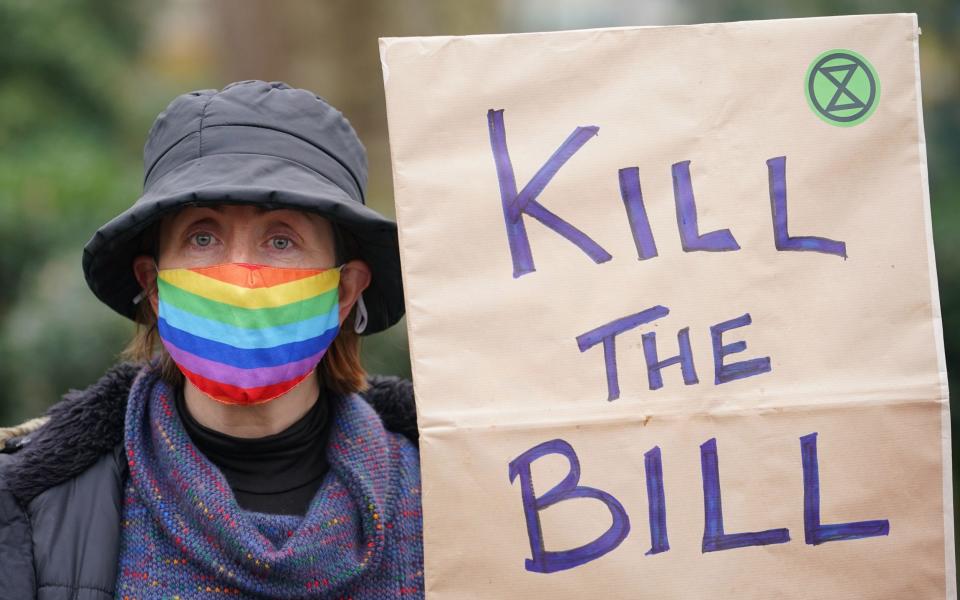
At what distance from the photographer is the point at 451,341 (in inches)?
87.5

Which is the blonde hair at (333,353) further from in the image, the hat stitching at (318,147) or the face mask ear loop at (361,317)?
the hat stitching at (318,147)

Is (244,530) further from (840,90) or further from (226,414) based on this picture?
(840,90)

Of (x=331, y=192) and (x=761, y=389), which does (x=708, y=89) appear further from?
(x=331, y=192)

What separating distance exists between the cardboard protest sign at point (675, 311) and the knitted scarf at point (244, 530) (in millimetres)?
319

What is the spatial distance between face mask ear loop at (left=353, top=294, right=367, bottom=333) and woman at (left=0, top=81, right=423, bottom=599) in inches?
3.1

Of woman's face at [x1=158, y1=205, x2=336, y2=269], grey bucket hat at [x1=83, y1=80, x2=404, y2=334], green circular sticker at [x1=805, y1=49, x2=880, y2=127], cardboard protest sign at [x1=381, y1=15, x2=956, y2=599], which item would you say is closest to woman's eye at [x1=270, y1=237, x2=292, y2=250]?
woman's face at [x1=158, y1=205, x2=336, y2=269]

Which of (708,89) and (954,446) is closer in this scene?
(708,89)

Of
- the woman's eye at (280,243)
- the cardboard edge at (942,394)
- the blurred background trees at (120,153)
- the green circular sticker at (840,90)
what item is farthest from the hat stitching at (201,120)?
the blurred background trees at (120,153)

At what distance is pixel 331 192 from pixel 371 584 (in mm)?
859

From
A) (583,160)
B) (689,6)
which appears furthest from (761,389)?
(689,6)

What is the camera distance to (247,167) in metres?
2.36

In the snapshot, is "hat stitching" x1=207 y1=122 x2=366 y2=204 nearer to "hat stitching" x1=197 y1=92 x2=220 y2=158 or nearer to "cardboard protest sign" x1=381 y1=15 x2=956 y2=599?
"hat stitching" x1=197 y1=92 x2=220 y2=158

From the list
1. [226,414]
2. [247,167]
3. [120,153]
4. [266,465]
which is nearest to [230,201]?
[247,167]

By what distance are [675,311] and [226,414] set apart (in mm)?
1019
